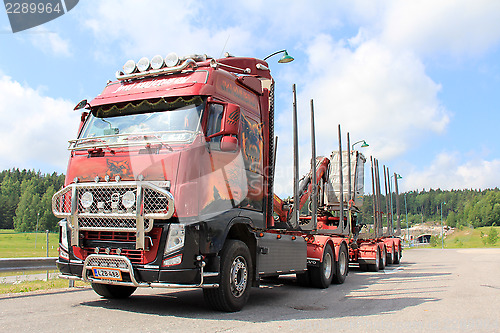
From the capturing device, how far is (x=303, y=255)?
10.3 m

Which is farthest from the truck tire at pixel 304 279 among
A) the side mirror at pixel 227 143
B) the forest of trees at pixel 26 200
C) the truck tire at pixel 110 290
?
the forest of trees at pixel 26 200

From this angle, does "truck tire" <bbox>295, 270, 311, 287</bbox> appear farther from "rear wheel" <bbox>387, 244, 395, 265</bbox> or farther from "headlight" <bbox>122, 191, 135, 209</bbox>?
"rear wheel" <bbox>387, 244, 395, 265</bbox>

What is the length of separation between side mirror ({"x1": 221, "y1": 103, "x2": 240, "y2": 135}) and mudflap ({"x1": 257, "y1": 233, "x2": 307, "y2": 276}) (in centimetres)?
211

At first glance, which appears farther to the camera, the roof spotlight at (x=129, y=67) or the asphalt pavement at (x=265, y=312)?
the roof spotlight at (x=129, y=67)

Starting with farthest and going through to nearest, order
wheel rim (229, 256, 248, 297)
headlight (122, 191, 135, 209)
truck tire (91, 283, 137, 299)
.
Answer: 1. truck tire (91, 283, 137, 299)
2. wheel rim (229, 256, 248, 297)
3. headlight (122, 191, 135, 209)

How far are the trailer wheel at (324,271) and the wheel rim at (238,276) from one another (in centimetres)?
470

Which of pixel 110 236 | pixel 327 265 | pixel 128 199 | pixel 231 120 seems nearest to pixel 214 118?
pixel 231 120

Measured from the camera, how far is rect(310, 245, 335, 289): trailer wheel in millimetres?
11773

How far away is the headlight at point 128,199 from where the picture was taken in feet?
20.9

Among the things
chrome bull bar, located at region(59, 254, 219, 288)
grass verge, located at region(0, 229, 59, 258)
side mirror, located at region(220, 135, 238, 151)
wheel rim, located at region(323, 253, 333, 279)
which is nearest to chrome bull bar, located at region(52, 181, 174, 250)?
chrome bull bar, located at region(59, 254, 219, 288)

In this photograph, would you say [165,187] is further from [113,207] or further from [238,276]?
[238,276]

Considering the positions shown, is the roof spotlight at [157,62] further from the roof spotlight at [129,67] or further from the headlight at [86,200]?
the headlight at [86,200]

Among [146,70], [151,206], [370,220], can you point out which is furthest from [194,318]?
[370,220]

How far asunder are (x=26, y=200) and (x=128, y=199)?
13427 centimetres
